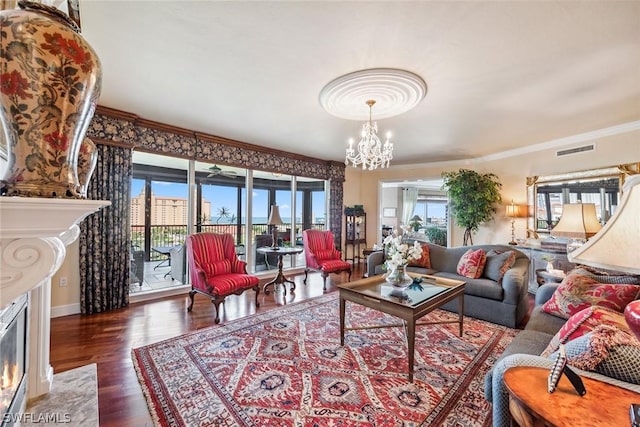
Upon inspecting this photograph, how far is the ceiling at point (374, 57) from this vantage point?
172cm

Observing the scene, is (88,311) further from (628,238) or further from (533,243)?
(533,243)

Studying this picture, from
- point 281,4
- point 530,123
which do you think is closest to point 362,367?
point 281,4

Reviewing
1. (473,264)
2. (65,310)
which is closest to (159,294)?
(65,310)

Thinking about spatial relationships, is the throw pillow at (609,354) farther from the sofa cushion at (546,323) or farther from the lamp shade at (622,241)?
the sofa cushion at (546,323)

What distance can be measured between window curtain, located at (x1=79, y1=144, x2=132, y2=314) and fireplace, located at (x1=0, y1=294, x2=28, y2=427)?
191 centimetres

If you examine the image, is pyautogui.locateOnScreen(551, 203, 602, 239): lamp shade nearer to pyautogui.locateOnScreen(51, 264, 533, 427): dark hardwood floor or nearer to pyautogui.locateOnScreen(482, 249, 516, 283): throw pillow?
pyautogui.locateOnScreen(482, 249, 516, 283): throw pillow

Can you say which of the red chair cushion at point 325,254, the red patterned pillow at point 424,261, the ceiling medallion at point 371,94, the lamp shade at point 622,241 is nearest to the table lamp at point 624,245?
the lamp shade at point 622,241

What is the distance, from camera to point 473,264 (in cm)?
352

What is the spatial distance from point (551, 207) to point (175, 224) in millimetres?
6522

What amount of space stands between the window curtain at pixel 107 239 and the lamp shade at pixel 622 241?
452 cm

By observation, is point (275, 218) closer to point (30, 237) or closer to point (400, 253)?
point (400, 253)

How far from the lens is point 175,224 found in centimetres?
475

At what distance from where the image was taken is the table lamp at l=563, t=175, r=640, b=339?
0.83m

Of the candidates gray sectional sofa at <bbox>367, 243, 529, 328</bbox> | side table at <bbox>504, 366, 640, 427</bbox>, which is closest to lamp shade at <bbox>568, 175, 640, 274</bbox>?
side table at <bbox>504, 366, 640, 427</bbox>
